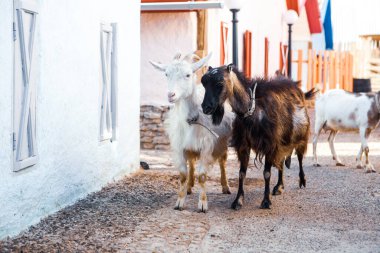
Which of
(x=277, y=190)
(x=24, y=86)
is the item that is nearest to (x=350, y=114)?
(x=277, y=190)

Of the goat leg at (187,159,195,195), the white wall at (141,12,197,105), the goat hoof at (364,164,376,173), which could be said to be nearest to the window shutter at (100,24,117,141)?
the goat leg at (187,159,195,195)

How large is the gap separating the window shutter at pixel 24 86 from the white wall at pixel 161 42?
6.94 metres

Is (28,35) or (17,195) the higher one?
(28,35)

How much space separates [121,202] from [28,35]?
2442 mm

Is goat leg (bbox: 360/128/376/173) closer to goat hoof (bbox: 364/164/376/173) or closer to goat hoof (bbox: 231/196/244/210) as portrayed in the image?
goat hoof (bbox: 364/164/376/173)

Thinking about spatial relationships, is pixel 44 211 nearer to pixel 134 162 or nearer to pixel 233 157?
pixel 134 162

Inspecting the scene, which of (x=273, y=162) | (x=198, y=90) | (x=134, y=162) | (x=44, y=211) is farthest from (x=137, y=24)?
(x=44, y=211)

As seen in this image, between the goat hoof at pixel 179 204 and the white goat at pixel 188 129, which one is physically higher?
the white goat at pixel 188 129

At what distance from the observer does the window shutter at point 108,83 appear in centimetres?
949

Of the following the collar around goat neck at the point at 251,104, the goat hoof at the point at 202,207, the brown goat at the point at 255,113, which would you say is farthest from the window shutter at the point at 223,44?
the goat hoof at the point at 202,207

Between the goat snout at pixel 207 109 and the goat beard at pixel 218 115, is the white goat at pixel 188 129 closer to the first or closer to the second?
the goat beard at pixel 218 115

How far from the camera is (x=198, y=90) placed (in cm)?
852

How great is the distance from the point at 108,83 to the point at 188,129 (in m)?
1.97

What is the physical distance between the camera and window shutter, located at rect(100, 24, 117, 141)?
9.49m
